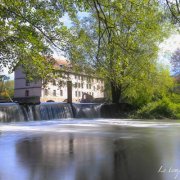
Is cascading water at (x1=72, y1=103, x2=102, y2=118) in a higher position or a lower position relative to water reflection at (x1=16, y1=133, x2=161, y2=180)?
higher

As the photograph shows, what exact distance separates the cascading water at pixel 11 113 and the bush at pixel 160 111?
1100 centimetres

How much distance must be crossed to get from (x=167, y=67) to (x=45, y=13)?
26537 millimetres

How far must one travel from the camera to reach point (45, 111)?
90.6ft

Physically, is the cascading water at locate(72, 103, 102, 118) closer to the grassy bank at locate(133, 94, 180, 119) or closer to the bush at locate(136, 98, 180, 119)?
the grassy bank at locate(133, 94, 180, 119)

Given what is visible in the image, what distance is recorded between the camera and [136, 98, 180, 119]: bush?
31.2 m

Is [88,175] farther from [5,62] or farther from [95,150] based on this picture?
[5,62]

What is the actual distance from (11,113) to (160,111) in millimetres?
13360

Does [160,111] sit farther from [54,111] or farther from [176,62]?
[176,62]

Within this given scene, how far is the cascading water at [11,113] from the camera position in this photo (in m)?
24.4

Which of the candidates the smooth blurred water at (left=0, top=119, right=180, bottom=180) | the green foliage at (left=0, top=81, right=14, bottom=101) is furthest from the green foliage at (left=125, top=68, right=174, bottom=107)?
the smooth blurred water at (left=0, top=119, right=180, bottom=180)

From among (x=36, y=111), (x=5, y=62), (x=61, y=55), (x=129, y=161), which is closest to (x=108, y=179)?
(x=129, y=161)

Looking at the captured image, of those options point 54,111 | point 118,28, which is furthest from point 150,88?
point 118,28

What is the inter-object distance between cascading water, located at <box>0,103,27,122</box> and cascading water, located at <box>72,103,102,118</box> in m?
6.06

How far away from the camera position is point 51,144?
12.0m
